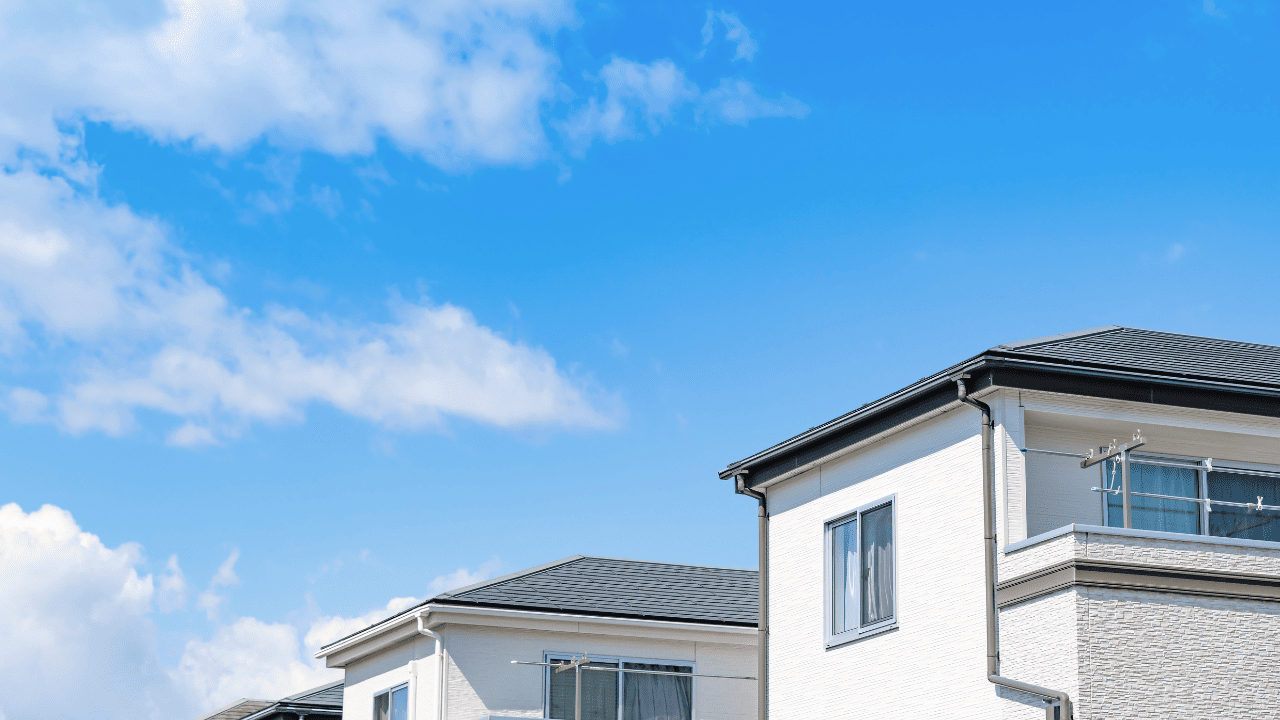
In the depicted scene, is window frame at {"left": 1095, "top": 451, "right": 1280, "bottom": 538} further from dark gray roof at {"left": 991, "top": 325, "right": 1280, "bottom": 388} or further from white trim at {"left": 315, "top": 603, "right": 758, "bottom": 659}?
white trim at {"left": 315, "top": 603, "right": 758, "bottom": 659}

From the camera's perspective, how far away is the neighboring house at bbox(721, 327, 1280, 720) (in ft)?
48.1

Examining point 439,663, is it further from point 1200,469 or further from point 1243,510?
point 1243,510

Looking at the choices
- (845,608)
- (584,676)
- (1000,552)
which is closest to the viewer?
(1000,552)

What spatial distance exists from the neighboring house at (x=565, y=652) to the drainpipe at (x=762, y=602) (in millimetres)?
2445

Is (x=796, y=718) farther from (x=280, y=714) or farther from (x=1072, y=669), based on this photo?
(x=280, y=714)

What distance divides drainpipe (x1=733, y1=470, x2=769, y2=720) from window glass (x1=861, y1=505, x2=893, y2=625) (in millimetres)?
2292

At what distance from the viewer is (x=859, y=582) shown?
732 inches

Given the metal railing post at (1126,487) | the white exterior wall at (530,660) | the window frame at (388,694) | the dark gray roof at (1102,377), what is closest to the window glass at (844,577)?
the dark gray roof at (1102,377)

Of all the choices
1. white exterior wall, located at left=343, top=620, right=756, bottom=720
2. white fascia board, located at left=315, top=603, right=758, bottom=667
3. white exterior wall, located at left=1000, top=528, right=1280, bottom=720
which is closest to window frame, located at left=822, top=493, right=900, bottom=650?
white exterior wall, located at left=1000, top=528, right=1280, bottom=720

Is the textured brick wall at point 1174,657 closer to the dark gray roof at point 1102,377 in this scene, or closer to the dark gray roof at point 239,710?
the dark gray roof at point 1102,377

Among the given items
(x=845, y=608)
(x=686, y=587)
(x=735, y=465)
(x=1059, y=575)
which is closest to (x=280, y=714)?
(x=686, y=587)

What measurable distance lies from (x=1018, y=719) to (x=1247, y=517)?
435cm

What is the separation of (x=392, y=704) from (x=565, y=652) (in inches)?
141

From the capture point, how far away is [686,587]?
26438mm
